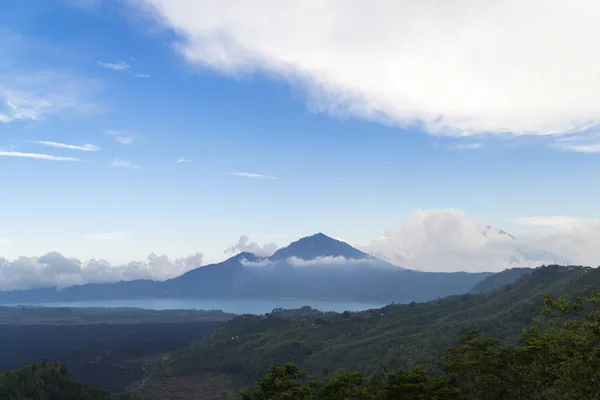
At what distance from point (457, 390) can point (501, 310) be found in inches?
6182

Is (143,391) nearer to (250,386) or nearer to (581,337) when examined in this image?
(250,386)

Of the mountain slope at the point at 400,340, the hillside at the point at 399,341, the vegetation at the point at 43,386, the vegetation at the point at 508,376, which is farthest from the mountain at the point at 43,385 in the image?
the vegetation at the point at 508,376

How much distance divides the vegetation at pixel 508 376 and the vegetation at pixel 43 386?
295 ft

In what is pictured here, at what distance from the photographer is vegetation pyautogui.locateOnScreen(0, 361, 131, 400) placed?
325 feet

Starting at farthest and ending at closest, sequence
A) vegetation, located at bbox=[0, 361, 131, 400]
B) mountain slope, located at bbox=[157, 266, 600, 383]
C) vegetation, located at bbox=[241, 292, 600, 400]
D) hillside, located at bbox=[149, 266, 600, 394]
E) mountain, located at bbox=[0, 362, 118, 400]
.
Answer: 1. mountain slope, located at bbox=[157, 266, 600, 383]
2. hillside, located at bbox=[149, 266, 600, 394]
3. mountain, located at bbox=[0, 362, 118, 400]
4. vegetation, located at bbox=[0, 361, 131, 400]
5. vegetation, located at bbox=[241, 292, 600, 400]

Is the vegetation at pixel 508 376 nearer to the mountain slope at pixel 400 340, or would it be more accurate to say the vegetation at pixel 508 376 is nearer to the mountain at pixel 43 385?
the mountain slope at pixel 400 340

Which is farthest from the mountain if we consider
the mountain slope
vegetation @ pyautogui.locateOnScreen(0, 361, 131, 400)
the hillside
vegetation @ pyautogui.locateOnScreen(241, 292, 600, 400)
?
vegetation @ pyautogui.locateOnScreen(241, 292, 600, 400)

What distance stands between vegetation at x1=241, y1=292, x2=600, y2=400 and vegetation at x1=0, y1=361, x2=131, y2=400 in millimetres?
89886

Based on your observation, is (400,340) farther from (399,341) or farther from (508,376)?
(508,376)

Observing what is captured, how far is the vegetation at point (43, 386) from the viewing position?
325ft

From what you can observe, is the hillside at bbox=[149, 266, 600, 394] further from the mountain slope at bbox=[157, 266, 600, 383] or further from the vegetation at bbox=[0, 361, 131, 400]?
the vegetation at bbox=[0, 361, 131, 400]

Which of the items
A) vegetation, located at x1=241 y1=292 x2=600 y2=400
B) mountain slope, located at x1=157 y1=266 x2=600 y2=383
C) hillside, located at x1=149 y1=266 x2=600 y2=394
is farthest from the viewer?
mountain slope, located at x1=157 y1=266 x2=600 y2=383

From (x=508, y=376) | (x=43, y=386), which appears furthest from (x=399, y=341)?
(x=508, y=376)

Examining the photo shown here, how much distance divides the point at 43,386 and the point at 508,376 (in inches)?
4429
